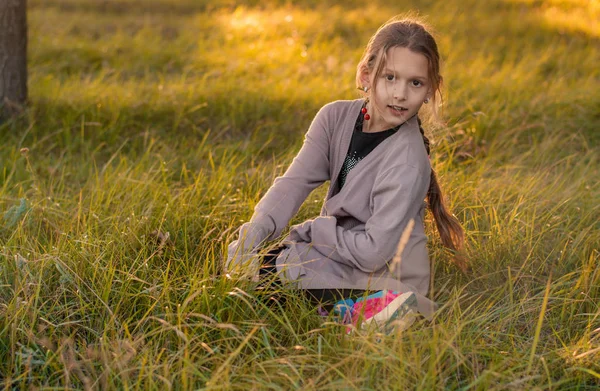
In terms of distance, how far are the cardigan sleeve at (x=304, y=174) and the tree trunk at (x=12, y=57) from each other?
2.50 meters

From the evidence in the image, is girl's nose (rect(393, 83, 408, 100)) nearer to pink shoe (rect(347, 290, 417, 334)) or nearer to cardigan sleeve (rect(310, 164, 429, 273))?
cardigan sleeve (rect(310, 164, 429, 273))

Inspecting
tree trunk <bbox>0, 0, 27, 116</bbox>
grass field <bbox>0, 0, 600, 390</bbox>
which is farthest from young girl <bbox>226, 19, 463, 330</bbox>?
tree trunk <bbox>0, 0, 27, 116</bbox>

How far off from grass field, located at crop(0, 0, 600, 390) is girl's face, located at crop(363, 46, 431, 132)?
70cm

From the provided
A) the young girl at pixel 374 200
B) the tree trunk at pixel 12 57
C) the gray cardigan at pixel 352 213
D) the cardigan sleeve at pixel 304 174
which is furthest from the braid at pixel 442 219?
the tree trunk at pixel 12 57

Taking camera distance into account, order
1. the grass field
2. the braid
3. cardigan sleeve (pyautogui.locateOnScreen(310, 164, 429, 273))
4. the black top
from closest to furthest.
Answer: the grass field
cardigan sleeve (pyautogui.locateOnScreen(310, 164, 429, 273))
the black top
the braid

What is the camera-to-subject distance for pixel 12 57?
14.6ft

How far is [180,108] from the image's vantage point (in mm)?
4672

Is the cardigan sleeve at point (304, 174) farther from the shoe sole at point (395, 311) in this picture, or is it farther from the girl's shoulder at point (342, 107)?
the shoe sole at point (395, 311)

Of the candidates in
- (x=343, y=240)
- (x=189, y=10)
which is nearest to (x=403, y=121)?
(x=343, y=240)

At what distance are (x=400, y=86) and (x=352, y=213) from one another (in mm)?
489

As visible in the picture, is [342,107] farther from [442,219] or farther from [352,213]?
[442,219]

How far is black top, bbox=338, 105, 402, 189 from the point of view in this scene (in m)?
2.56

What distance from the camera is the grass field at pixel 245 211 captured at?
2080 mm

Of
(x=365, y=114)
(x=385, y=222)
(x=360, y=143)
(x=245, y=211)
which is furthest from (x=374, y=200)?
(x=245, y=211)
